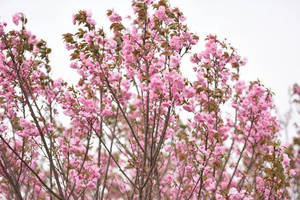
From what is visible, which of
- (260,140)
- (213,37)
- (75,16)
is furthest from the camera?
(260,140)

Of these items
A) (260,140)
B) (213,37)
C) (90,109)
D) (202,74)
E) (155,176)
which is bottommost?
(155,176)

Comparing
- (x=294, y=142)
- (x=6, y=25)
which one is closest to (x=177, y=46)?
(x=6, y=25)

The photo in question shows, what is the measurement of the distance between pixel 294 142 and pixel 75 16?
4964mm

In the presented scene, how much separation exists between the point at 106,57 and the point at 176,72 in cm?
120

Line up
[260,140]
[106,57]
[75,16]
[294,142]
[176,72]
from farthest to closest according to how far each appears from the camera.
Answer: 1. [294,142]
2. [260,140]
3. [106,57]
4. [75,16]
5. [176,72]

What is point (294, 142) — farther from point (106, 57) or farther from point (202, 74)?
point (106, 57)

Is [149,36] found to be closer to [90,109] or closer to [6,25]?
[90,109]

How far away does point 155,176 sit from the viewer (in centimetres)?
449

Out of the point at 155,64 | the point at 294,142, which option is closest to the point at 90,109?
the point at 155,64

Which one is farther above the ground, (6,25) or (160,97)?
(6,25)

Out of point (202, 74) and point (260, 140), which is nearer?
point (202, 74)

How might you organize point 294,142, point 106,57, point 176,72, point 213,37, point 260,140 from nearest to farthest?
point 176,72 < point 106,57 < point 213,37 < point 260,140 < point 294,142

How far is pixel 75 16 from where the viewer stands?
3.94 metres

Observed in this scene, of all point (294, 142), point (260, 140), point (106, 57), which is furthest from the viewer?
point (294, 142)
